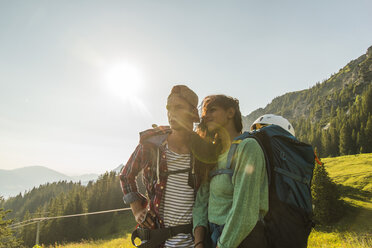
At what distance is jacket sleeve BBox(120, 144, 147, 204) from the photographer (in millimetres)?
2852

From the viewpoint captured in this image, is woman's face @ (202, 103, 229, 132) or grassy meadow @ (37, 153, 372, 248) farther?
grassy meadow @ (37, 153, 372, 248)

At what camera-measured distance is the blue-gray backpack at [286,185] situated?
1867 mm

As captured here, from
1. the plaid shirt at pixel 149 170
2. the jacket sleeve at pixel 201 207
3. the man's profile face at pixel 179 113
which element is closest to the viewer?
the jacket sleeve at pixel 201 207

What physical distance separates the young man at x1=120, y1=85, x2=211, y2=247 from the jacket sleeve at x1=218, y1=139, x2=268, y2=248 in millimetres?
828

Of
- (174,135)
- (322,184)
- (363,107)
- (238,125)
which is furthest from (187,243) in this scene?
(363,107)

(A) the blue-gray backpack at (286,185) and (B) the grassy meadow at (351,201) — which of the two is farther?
(B) the grassy meadow at (351,201)

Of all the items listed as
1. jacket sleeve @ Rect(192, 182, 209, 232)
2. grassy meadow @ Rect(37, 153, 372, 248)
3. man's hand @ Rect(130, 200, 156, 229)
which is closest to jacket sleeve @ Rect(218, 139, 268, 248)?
jacket sleeve @ Rect(192, 182, 209, 232)

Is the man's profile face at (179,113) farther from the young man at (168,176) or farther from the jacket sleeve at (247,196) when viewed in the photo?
the jacket sleeve at (247,196)

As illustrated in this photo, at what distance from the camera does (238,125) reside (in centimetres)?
274

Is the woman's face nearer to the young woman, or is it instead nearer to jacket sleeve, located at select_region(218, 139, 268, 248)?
the young woman

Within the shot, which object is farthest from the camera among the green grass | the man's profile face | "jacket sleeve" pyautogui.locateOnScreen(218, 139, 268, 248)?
the green grass

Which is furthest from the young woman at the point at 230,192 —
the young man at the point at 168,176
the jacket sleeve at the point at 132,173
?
the jacket sleeve at the point at 132,173

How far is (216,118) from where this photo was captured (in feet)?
8.78

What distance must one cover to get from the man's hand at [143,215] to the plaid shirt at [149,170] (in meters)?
0.06
